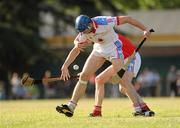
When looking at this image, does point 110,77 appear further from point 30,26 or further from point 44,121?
point 30,26

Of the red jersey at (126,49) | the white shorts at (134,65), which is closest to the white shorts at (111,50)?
the red jersey at (126,49)

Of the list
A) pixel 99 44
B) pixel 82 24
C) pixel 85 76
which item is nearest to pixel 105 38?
pixel 99 44

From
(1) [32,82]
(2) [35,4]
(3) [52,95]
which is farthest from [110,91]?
(1) [32,82]

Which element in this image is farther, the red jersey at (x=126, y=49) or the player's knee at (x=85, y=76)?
the red jersey at (x=126, y=49)

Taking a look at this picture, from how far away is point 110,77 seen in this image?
14.7 m

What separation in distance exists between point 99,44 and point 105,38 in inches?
8.5

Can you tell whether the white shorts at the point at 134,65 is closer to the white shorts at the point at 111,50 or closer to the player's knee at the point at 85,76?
the white shorts at the point at 111,50

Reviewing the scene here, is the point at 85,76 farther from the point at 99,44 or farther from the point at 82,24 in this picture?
the point at 82,24

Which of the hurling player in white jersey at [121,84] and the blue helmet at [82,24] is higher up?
the blue helmet at [82,24]

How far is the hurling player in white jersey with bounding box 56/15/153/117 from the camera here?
1386 centimetres

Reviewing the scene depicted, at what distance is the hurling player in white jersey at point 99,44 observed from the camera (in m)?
→ 13.9

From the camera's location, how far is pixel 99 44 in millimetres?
14266

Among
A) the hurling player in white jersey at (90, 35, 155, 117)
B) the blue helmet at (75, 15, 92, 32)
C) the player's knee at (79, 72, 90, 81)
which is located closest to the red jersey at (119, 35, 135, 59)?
the hurling player in white jersey at (90, 35, 155, 117)

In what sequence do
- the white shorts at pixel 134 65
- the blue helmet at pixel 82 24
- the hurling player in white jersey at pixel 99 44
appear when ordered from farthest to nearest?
the white shorts at pixel 134 65, the hurling player in white jersey at pixel 99 44, the blue helmet at pixel 82 24
